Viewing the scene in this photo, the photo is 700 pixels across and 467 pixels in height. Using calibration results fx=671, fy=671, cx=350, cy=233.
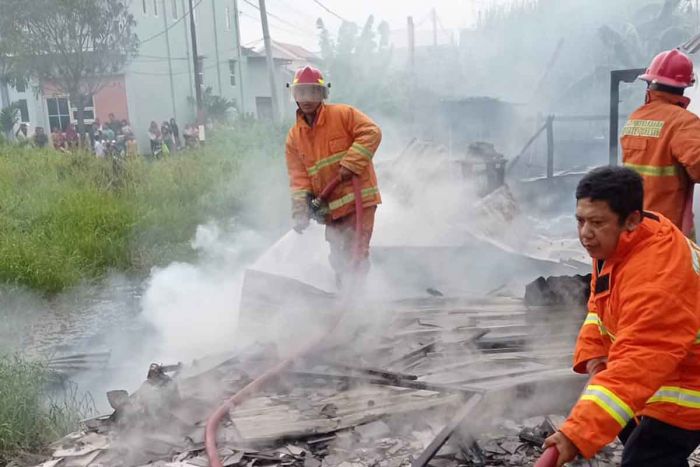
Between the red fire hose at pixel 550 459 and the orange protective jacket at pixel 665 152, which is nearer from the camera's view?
the red fire hose at pixel 550 459

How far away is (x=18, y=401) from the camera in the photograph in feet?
13.3

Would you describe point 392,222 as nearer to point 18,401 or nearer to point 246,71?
point 18,401

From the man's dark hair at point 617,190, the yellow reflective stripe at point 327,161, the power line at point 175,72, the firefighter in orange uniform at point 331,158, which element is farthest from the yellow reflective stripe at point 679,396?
the power line at point 175,72

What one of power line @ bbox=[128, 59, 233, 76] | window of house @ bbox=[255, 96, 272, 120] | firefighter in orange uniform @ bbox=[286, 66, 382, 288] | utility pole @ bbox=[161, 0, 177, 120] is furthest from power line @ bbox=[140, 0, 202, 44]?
firefighter in orange uniform @ bbox=[286, 66, 382, 288]

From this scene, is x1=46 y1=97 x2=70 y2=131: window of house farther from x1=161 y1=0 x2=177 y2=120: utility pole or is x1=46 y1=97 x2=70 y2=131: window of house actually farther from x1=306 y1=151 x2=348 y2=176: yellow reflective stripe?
x1=306 y1=151 x2=348 y2=176: yellow reflective stripe

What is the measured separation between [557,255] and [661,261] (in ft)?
20.1

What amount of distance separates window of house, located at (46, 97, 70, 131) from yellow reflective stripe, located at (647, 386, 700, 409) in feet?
86.0

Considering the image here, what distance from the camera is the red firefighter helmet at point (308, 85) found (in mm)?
5105

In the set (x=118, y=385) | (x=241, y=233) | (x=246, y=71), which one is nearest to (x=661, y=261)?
(x=118, y=385)

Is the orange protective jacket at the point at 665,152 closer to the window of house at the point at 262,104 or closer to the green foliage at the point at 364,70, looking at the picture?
the green foliage at the point at 364,70

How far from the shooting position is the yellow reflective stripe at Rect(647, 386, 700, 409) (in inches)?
86.5

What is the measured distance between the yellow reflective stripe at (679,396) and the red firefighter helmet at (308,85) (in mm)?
3548

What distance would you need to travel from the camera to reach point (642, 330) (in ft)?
6.55

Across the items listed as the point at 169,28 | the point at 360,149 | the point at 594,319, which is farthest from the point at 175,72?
the point at 594,319
